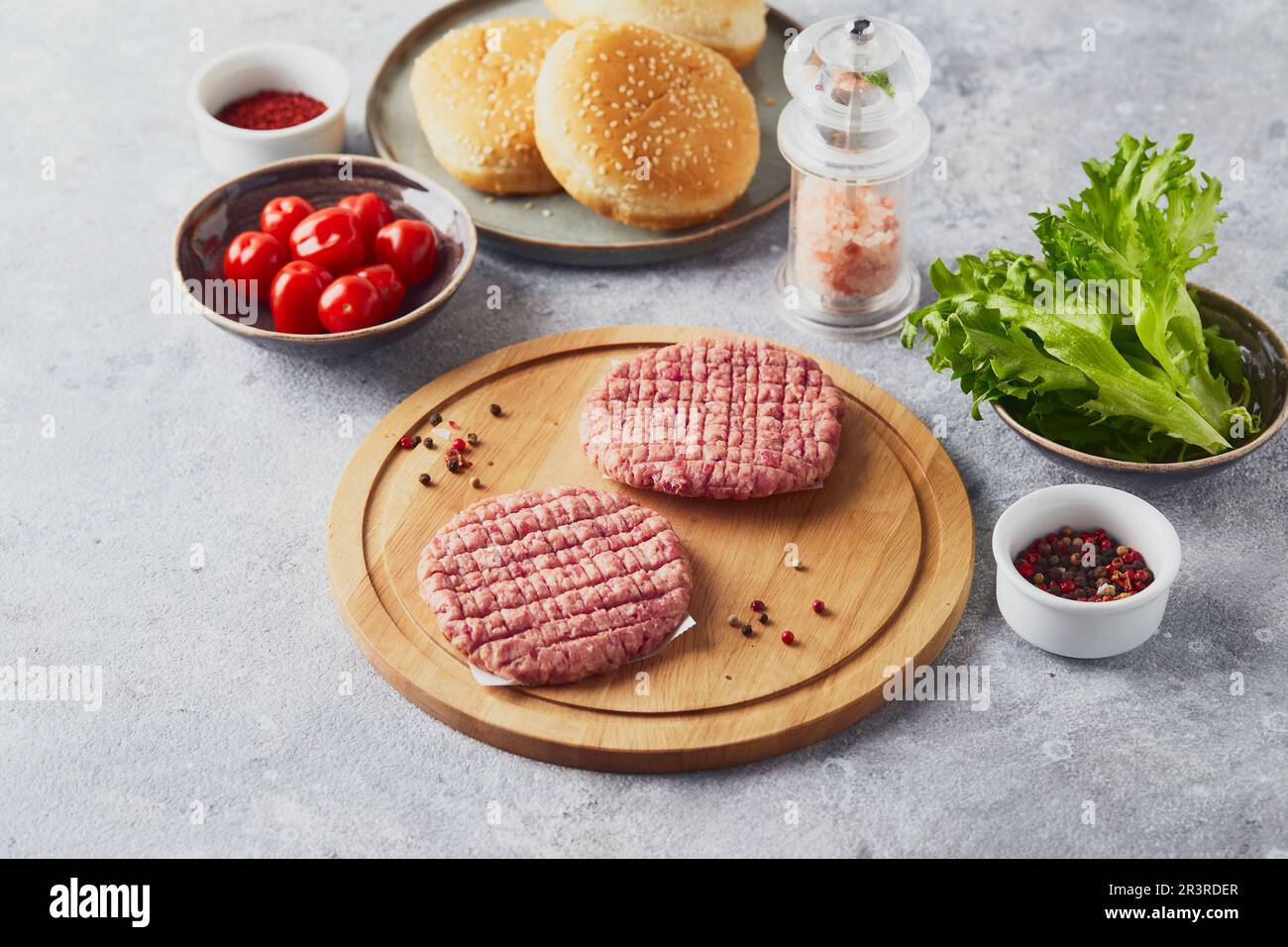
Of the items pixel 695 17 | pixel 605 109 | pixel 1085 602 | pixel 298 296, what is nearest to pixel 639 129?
pixel 605 109

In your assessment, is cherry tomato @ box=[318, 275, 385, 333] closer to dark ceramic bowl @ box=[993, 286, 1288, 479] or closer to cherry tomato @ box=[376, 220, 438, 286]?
cherry tomato @ box=[376, 220, 438, 286]

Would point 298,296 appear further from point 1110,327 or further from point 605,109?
point 1110,327

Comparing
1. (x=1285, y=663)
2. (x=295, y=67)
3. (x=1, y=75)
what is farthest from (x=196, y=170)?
(x=1285, y=663)

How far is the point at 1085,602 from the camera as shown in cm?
325

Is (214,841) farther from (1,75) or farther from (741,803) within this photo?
(1,75)

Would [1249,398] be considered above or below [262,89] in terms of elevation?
above

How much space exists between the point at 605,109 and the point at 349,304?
1.03 metres

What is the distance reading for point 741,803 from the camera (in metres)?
3.13

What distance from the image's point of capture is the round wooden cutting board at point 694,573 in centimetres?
318

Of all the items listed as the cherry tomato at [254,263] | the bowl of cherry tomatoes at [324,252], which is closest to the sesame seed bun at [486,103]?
the bowl of cherry tomatoes at [324,252]

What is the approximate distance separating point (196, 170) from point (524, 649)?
2.58 meters

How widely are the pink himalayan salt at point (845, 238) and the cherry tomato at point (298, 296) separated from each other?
143 centimetres

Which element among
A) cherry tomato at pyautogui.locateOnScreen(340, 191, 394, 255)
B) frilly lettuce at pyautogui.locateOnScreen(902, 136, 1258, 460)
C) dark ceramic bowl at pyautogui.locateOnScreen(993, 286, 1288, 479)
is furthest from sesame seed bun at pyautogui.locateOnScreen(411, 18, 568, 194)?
dark ceramic bowl at pyautogui.locateOnScreen(993, 286, 1288, 479)

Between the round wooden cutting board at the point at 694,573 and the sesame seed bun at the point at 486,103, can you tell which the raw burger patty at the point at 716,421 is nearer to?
the round wooden cutting board at the point at 694,573
